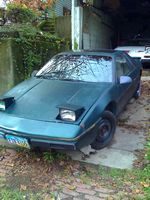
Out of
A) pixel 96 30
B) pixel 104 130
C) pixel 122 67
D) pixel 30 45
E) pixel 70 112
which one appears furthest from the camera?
pixel 96 30

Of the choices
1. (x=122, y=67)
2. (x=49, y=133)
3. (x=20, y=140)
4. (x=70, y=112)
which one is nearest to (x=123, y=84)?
(x=122, y=67)

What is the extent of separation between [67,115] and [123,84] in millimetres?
1812

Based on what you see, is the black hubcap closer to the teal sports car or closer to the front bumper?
the teal sports car

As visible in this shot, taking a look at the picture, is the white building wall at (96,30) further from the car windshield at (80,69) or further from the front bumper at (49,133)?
the front bumper at (49,133)

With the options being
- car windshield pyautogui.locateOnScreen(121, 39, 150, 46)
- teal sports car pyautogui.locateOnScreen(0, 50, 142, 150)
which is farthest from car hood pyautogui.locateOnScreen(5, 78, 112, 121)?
car windshield pyautogui.locateOnScreen(121, 39, 150, 46)

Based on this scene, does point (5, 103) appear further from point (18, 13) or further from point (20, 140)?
point (18, 13)

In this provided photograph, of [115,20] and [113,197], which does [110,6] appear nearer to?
[115,20]

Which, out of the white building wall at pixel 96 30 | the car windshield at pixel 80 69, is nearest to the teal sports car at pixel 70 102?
the car windshield at pixel 80 69

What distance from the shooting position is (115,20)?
678 inches

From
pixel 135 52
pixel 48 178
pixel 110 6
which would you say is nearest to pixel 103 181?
pixel 48 178

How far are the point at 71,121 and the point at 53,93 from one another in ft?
3.12

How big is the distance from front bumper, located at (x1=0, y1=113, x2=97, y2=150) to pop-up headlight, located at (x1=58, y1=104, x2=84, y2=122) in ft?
0.38

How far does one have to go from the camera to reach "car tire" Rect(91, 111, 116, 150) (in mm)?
4934

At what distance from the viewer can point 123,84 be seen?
5730 millimetres
